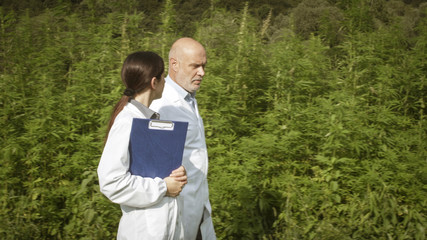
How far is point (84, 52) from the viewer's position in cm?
527

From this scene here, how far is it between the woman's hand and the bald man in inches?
8.0

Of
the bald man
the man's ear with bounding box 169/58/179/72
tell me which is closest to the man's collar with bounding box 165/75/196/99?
the bald man

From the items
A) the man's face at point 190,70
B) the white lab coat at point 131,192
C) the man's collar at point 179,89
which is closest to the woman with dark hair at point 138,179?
the white lab coat at point 131,192

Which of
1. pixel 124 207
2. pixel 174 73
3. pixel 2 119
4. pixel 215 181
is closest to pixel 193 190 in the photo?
pixel 124 207

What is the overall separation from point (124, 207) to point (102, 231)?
5.85 ft

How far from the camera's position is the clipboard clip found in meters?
1.69

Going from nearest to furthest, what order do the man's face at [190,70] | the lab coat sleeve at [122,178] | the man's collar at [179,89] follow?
1. the lab coat sleeve at [122,178]
2. the man's collar at [179,89]
3. the man's face at [190,70]

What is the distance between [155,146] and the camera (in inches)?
68.6

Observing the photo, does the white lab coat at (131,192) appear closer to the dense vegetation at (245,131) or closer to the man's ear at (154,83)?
the man's ear at (154,83)

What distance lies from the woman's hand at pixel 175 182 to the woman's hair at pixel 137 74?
414mm

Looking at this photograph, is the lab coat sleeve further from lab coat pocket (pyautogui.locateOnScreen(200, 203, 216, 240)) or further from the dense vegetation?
the dense vegetation

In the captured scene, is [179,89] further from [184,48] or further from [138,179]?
[138,179]

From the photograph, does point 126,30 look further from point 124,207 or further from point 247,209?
point 124,207

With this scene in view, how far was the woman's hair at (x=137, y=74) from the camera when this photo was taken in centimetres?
183
